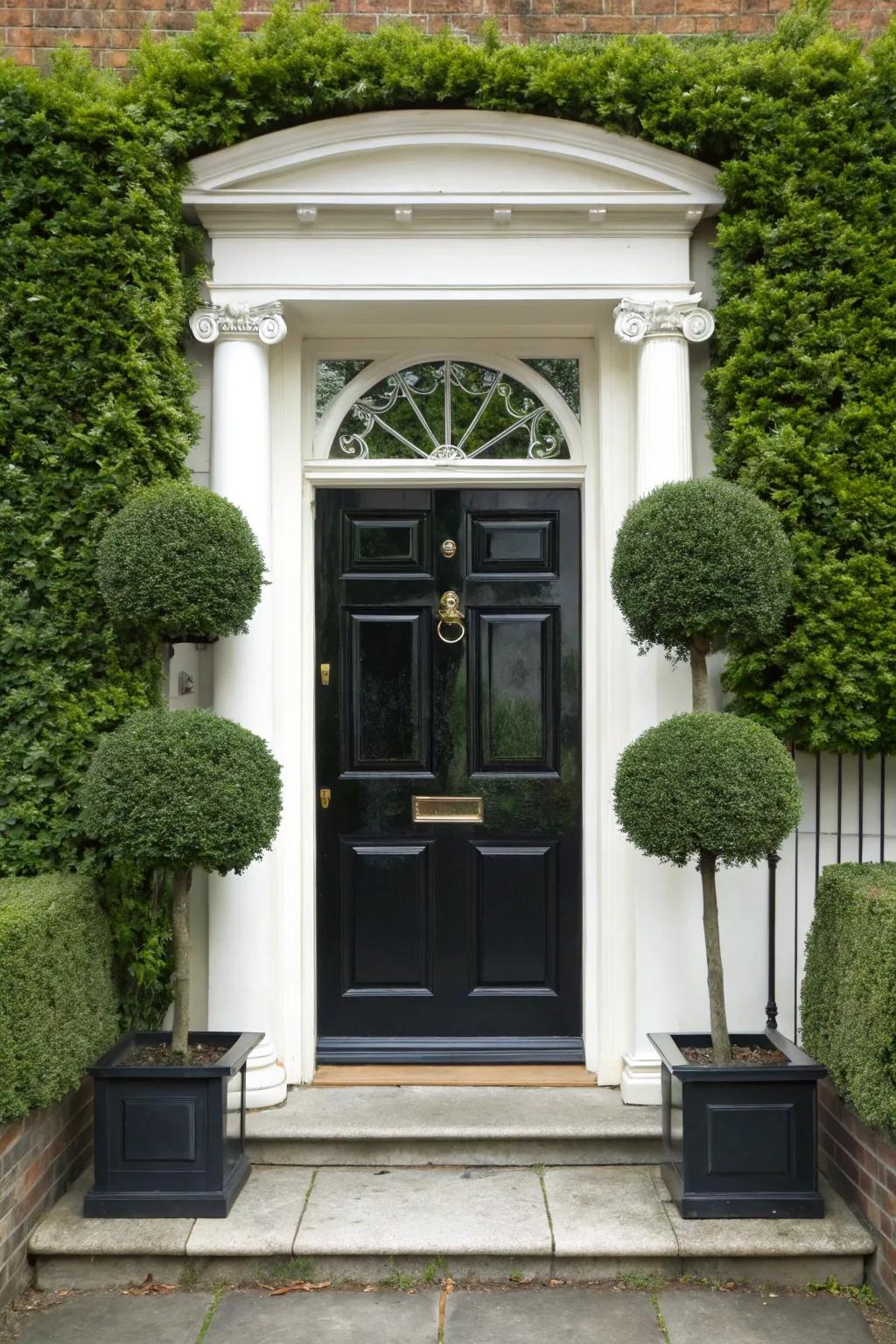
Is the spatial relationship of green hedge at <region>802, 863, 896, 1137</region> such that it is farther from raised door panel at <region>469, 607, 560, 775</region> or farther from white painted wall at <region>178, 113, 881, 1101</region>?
raised door panel at <region>469, 607, 560, 775</region>

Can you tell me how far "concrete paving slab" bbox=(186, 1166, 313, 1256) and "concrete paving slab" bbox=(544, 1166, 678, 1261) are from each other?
86 centimetres

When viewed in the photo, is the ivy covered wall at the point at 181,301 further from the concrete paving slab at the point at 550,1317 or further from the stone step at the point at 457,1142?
the concrete paving slab at the point at 550,1317

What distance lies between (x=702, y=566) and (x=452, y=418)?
4.98 feet

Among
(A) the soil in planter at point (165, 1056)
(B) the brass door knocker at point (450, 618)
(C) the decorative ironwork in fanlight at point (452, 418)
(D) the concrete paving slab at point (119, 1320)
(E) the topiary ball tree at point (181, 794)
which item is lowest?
(D) the concrete paving slab at point (119, 1320)

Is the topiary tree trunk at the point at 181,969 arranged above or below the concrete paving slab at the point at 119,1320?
above

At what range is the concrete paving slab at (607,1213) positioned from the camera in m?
3.60

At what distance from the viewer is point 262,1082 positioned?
445cm

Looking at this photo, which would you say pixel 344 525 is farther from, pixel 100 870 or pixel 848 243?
pixel 848 243

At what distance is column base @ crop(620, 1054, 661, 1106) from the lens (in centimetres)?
446

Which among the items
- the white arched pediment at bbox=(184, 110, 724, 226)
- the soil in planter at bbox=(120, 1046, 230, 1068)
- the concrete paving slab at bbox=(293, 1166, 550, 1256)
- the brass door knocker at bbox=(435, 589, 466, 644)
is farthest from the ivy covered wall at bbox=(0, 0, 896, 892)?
the concrete paving slab at bbox=(293, 1166, 550, 1256)

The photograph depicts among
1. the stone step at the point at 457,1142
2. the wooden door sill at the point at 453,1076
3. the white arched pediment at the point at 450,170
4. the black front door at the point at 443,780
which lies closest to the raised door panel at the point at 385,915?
the black front door at the point at 443,780

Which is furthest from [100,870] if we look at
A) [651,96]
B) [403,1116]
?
[651,96]

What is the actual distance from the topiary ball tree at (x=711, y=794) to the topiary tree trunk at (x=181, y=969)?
1545 millimetres

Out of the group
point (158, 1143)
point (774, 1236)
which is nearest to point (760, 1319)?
point (774, 1236)
